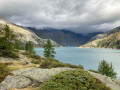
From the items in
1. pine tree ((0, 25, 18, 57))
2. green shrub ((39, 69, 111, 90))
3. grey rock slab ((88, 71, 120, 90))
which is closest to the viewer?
green shrub ((39, 69, 111, 90))

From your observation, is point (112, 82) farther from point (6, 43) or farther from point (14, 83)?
point (6, 43)

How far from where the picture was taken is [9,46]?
1873 centimetres

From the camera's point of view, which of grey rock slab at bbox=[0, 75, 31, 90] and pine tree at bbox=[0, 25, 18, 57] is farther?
pine tree at bbox=[0, 25, 18, 57]

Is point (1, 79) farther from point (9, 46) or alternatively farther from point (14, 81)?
point (9, 46)

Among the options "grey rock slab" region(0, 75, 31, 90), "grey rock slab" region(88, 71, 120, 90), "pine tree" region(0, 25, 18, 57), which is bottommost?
"grey rock slab" region(88, 71, 120, 90)

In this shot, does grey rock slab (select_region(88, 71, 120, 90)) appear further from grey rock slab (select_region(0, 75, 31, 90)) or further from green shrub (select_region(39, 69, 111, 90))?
grey rock slab (select_region(0, 75, 31, 90))

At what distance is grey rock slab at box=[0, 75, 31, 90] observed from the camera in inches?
293

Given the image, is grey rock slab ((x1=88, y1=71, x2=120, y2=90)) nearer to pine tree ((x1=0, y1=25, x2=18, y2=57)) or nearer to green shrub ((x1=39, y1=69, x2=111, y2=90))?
green shrub ((x1=39, y1=69, x2=111, y2=90))

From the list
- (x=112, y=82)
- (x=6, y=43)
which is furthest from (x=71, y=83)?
(x=6, y=43)

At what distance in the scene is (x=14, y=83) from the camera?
7.90 metres

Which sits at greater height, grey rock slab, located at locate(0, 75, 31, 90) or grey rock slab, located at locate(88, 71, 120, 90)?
grey rock slab, located at locate(0, 75, 31, 90)

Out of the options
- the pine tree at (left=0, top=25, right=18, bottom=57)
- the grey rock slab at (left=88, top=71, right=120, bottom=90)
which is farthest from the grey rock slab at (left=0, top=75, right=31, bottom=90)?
the pine tree at (left=0, top=25, right=18, bottom=57)

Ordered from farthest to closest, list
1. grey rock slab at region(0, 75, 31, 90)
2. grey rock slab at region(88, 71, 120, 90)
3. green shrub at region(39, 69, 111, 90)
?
1. grey rock slab at region(88, 71, 120, 90)
2. grey rock slab at region(0, 75, 31, 90)
3. green shrub at region(39, 69, 111, 90)

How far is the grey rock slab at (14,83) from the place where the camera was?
24.4ft
